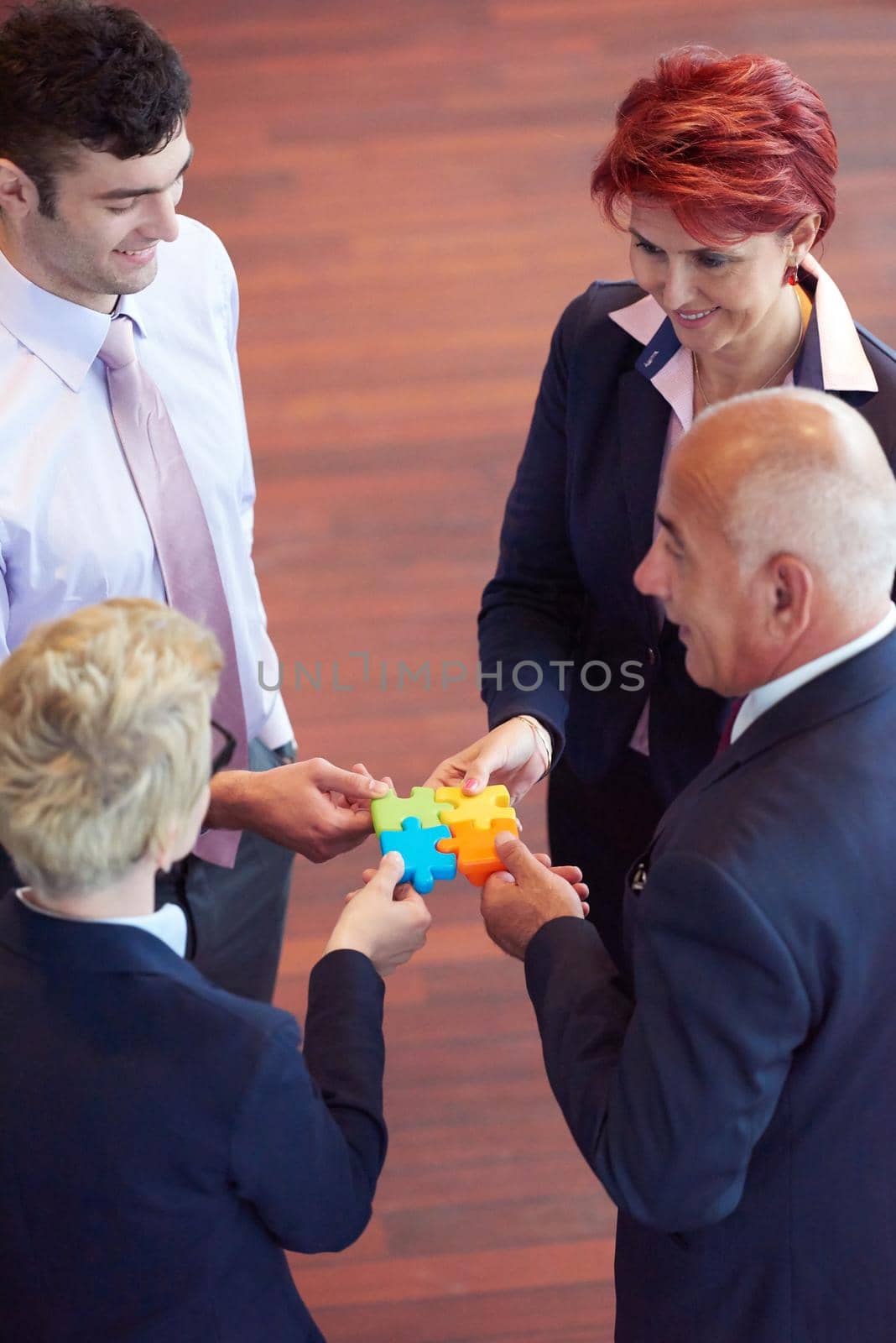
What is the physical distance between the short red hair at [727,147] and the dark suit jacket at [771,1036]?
0.80m

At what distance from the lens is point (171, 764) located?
1.39 meters

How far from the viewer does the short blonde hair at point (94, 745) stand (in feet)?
4.42

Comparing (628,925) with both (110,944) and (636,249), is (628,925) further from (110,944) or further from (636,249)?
(636,249)

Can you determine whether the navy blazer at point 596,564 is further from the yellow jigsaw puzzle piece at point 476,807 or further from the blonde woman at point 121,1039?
the blonde woman at point 121,1039

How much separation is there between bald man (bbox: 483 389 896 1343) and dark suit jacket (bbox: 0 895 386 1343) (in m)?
0.36

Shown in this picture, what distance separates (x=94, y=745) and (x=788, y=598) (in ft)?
2.41

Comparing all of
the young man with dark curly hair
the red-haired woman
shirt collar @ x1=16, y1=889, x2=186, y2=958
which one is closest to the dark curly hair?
the young man with dark curly hair

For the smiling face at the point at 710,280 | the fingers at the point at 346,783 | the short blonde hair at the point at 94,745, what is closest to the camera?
the short blonde hair at the point at 94,745

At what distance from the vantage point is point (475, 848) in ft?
6.72

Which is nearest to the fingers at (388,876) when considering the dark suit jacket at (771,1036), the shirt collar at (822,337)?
the dark suit jacket at (771,1036)

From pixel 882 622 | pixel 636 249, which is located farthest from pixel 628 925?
pixel 636 249

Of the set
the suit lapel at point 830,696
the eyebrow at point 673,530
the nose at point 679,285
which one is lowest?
the suit lapel at point 830,696

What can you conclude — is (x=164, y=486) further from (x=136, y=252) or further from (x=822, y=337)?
(x=822, y=337)

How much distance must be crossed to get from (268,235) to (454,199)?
0.76 m
